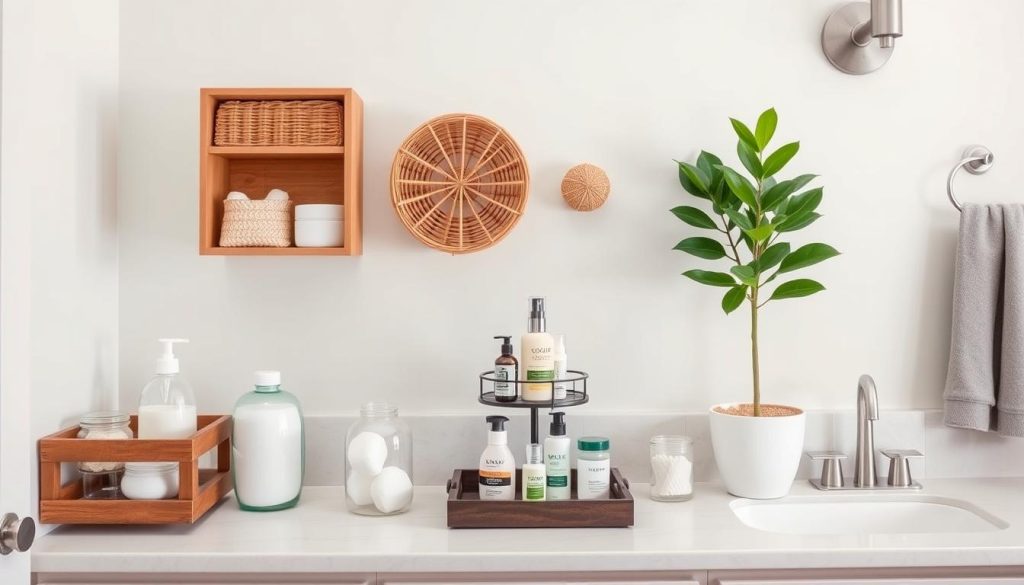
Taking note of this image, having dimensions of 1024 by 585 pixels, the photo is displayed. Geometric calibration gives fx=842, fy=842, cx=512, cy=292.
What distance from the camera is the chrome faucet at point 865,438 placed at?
1772mm

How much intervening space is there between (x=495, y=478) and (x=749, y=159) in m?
0.81

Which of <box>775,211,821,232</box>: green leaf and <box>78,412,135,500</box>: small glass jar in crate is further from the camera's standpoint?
<box>775,211,821,232</box>: green leaf

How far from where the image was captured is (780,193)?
170cm

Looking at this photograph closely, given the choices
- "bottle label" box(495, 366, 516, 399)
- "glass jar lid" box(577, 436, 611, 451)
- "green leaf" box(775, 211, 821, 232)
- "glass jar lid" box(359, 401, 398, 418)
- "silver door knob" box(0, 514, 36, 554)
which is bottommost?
"silver door knob" box(0, 514, 36, 554)

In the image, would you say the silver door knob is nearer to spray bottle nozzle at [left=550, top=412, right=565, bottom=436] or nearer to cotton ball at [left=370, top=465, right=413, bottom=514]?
cotton ball at [left=370, top=465, right=413, bottom=514]

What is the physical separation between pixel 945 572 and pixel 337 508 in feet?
3.62

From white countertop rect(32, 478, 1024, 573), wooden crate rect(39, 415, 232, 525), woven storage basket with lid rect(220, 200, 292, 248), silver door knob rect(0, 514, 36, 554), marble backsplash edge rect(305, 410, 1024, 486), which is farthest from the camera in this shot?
marble backsplash edge rect(305, 410, 1024, 486)

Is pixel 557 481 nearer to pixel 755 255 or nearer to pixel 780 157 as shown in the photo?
pixel 755 255

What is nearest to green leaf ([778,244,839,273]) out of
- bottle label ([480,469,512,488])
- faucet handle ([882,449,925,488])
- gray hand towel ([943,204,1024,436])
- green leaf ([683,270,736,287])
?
green leaf ([683,270,736,287])

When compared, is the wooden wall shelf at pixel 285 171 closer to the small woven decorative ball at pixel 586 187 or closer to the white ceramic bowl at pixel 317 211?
the white ceramic bowl at pixel 317 211

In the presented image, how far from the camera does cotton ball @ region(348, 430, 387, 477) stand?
160 centimetres

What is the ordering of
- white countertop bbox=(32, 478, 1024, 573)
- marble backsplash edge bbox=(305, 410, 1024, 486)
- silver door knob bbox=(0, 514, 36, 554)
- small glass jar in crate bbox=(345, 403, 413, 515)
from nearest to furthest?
silver door knob bbox=(0, 514, 36, 554)
white countertop bbox=(32, 478, 1024, 573)
small glass jar in crate bbox=(345, 403, 413, 515)
marble backsplash edge bbox=(305, 410, 1024, 486)

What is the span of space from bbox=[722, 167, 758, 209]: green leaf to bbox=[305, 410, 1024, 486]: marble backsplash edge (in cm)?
50

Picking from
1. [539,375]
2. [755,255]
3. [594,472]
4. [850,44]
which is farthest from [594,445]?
[850,44]
